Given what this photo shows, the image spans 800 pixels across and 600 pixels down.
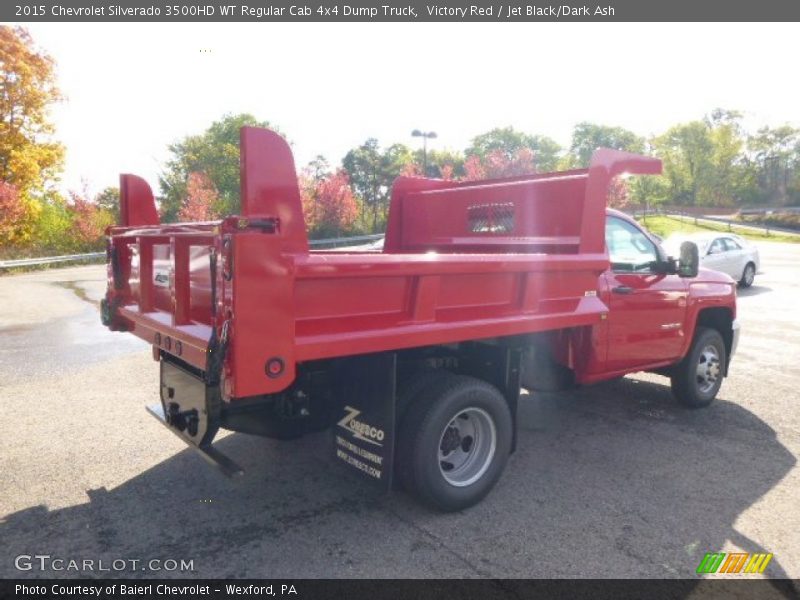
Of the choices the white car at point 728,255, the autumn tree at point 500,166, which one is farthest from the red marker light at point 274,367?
the autumn tree at point 500,166

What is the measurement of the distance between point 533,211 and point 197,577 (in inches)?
128

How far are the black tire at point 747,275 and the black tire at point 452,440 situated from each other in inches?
564

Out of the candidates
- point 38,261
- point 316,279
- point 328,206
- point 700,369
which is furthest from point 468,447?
point 328,206

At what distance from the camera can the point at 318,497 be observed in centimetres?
366

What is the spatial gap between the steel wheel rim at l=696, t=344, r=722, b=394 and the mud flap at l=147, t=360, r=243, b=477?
14.9 feet

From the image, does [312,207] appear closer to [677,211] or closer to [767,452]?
[767,452]

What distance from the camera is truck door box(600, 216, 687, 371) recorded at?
14.7ft

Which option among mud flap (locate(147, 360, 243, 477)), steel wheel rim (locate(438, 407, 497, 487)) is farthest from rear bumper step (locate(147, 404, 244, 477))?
steel wheel rim (locate(438, 407, 497, 487))

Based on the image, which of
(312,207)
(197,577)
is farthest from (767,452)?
(312,207)

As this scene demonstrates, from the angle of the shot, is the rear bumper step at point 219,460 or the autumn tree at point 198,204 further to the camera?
the autumn tree at point 198,204

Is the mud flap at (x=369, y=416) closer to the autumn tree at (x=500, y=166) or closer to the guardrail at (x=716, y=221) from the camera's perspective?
the autumn tree at (x=500, y=166)

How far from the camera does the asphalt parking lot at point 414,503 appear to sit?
299 centimetres

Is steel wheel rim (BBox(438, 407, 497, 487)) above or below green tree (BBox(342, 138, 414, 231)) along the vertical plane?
below

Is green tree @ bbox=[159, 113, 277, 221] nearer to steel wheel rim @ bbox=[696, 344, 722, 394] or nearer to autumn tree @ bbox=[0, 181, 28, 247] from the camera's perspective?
autumn tree @ bbox=[0, 181, 28, 247]
